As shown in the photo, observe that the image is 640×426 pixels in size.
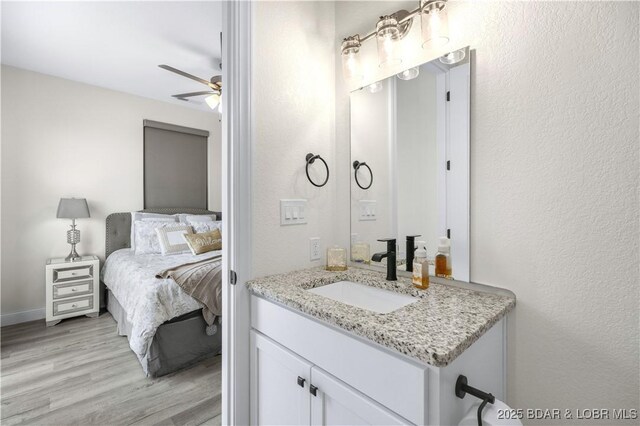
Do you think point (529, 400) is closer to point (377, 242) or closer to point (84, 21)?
point (377, 242)

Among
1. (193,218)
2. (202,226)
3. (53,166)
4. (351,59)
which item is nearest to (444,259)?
(351,59)

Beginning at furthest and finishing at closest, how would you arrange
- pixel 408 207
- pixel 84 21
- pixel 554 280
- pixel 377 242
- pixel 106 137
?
pixel 106 137 < pixel 84 21 < pixel 377 242 < pixel 408 207 < pixel 554 280

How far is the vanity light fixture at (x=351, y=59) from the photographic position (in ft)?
4.54

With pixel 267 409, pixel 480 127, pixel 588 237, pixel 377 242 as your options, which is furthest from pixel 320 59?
pixel 267 409

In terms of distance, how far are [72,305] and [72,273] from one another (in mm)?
334

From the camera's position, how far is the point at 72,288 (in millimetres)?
3023

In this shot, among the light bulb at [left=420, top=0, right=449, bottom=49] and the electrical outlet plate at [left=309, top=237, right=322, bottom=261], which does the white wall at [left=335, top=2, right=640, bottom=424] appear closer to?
the light bulb at [left=420, top=0, right=449, bottom=49]

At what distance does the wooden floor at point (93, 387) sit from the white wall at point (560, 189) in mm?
1739

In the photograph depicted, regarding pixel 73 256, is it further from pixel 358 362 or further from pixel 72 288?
pixel 358 362

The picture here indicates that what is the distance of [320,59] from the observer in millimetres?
1523

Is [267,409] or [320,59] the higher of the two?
[320,59]

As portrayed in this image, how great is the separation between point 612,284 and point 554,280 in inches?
5.0

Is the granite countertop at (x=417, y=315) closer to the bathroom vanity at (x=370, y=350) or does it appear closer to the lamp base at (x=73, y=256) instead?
the bathroom vanity at (x=370, y=350)

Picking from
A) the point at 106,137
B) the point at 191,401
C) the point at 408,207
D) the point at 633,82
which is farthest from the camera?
the point at 106,137
